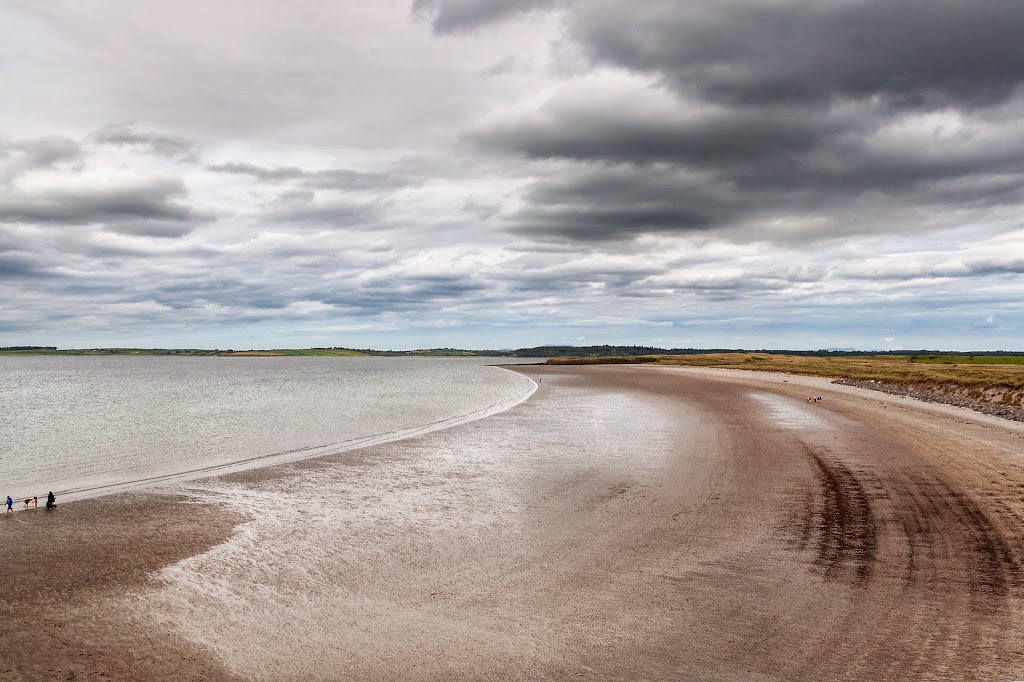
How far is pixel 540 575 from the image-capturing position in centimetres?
1025

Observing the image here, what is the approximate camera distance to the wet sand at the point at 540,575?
23.9 feet

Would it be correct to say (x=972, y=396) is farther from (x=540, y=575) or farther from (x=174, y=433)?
(x=174, y=433)

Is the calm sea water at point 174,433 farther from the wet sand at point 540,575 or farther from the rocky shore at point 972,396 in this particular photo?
the rocky shore at point 972,396

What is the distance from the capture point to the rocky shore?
113ft

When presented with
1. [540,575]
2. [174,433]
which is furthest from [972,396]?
[174,433]

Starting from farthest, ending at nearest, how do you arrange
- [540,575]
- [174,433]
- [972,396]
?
[972,396] → [174,433] → [540,575]

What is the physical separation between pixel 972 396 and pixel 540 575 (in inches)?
1776

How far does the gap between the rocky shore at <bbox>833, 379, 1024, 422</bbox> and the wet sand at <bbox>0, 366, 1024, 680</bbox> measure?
56.5ft

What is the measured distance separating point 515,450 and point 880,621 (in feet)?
55.8

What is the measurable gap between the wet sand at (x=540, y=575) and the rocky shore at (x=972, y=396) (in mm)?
17232

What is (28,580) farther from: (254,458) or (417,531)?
(254,458)

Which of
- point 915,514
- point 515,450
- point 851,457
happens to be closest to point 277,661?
point 915,514

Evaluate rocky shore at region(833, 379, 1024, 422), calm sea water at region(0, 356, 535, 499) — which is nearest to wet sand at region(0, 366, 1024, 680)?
calm sea water at region(0, 356, 535, 499)

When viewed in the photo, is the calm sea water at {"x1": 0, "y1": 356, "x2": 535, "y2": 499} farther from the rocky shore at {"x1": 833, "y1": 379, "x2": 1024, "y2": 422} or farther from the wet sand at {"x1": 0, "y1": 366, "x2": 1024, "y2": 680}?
the rocky shore at {"x1": 833, "y1": 379, "x2": 1024, "y2": 422}
